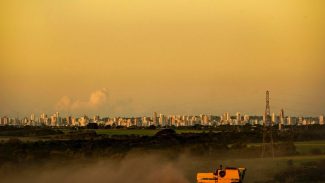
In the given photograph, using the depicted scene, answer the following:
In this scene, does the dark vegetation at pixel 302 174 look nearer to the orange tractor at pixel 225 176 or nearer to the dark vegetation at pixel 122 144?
the dark vegetation at pixel 122 144

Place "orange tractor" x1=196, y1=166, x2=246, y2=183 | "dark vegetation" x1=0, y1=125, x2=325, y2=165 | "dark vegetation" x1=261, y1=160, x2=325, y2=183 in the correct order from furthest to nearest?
"dark vegetation" x1=261, y1=160, x2=325, y2=183 → "dark vegetation" x1=0, y1=125, x2=325, y2=165 → "orange tractor" x1=196, y1=166, x2=246, y2=183

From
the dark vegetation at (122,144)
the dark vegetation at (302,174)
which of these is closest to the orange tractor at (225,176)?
the dark vegetation at (122,144)

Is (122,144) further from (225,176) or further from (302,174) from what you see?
(225,176)

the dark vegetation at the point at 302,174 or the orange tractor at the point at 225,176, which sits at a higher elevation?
the orange tractor at the point at 225,176

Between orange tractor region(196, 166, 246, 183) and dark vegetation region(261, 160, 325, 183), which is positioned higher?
orange tractor region(196, 166, 246, 183)

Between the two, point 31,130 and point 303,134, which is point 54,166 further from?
point 303,134

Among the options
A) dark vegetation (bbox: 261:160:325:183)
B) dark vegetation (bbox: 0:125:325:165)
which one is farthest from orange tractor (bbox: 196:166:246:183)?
dark vegetation (bbox: 261:160:325:183)

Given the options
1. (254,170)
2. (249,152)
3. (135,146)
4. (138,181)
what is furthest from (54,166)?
(249,152)

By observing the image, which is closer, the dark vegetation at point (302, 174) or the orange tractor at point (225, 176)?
the orange tractor at point (225, 176)

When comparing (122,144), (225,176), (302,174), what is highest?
(122,144)

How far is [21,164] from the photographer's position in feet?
222

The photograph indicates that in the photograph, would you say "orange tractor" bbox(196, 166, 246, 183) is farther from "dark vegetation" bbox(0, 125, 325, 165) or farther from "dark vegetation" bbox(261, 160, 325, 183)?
"dark vegetation" bbox(261, 160, 325, 183)

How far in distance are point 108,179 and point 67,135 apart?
27593 millimetres

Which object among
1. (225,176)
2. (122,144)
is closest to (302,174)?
(122,144)
